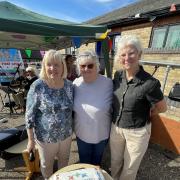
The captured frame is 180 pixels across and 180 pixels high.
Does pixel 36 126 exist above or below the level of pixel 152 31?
below

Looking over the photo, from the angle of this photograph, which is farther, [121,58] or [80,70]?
[80,70]

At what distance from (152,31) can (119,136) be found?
629cm

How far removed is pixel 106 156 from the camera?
3473 millimetres

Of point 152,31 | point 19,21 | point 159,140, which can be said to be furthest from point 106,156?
point 152,31

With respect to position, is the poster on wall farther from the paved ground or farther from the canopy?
the paved ground

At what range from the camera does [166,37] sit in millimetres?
7078

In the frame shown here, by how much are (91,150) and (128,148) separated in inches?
18.2

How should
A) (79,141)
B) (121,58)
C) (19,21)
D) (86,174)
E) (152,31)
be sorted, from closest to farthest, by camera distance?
(86,174) < (121,58) < (79,141) < (19,21) < (152,31)

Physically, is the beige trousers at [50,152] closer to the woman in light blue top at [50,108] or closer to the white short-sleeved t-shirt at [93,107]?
the woman in light blue top at [50,108]

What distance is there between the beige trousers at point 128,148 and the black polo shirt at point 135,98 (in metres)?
0.09

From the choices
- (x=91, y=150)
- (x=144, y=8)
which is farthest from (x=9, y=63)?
(x=91, y=150)

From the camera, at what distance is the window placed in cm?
677

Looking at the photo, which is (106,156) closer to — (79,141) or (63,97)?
(79,141)

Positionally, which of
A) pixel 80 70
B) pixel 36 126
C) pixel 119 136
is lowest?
pixel 119 136
